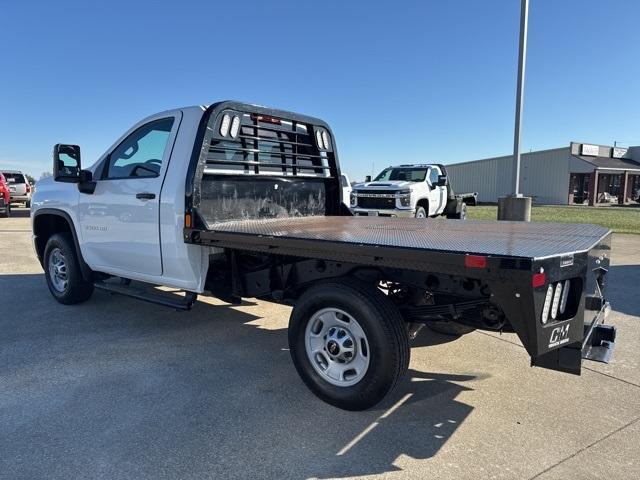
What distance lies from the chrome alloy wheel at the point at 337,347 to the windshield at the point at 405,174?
12656 millimetres

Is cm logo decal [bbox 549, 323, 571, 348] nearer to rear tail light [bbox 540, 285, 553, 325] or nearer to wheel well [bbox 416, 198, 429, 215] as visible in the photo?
rear tail light [bbox 540, 285, 553, 325]

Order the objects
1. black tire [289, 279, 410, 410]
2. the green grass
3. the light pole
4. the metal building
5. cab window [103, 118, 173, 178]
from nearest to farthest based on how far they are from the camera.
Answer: black tire [289, 279, 410, 410] → cab window [103, 118, 173, 178] → the light pole → the green grass → the metal building

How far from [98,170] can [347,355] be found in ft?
11.8

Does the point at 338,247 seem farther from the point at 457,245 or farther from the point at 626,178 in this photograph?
the point at 626,178

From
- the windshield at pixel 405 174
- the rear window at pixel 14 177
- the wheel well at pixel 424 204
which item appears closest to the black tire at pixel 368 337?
the wheel well at pixel 424 204

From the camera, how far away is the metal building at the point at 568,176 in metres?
41.8

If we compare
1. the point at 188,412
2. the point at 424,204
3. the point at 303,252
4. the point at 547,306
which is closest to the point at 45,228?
the point at 188,412

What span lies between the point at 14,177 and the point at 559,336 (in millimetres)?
26745

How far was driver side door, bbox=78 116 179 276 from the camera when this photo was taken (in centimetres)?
467

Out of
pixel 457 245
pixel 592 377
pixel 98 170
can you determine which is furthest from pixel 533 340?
pixel 98 170

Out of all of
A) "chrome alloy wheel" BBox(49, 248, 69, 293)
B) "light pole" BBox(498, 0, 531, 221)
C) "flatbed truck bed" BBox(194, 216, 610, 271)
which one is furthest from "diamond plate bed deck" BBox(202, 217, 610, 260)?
"light pole" BBox(498, 0, 531, 221)

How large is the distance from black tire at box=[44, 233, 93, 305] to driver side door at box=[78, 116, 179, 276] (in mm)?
386

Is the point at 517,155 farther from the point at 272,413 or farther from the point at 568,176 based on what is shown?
the point at 568,176

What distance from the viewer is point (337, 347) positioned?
136 inches
